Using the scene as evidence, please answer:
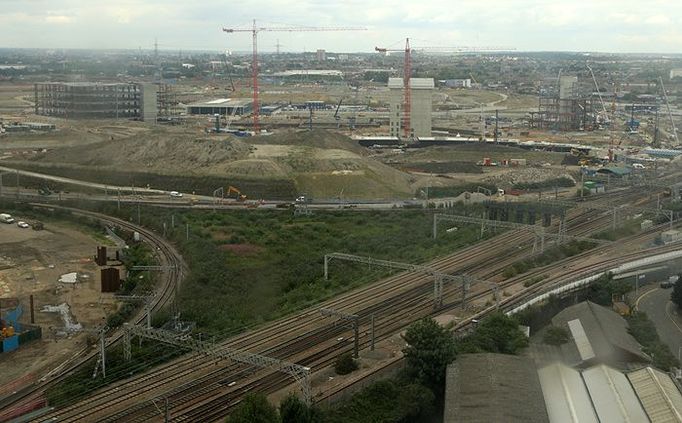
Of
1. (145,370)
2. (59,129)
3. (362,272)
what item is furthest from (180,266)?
(59,129)

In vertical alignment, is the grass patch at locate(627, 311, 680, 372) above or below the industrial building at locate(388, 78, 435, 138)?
below

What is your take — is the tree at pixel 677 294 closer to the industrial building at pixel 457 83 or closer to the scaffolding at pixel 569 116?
the scaffolding at pixel 569 116

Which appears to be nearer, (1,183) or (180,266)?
(180,266)

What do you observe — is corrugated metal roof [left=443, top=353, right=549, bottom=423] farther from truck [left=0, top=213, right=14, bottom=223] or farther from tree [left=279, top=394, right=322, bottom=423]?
truck [left=0, top=213, right=14, bottom=223]

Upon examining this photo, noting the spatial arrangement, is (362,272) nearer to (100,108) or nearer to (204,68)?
(100,108)

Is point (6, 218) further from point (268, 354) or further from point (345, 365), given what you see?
point (345, 365)

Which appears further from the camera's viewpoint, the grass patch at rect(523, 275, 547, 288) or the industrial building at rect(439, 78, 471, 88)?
the industrial building at rect(439, 78, 471, 88)

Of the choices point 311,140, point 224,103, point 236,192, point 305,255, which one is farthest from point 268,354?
point 224,103

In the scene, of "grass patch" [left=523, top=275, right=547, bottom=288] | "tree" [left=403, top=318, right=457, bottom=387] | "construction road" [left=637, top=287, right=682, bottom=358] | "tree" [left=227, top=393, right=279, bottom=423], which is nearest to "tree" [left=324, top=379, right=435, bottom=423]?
"tree" [left=403, top=318, right=457, bottom=387]

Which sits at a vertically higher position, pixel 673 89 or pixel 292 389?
pixel 673 89
